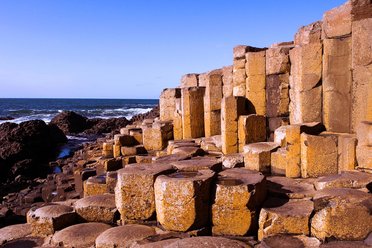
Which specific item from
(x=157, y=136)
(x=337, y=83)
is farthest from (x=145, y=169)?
(x=157, y=136)

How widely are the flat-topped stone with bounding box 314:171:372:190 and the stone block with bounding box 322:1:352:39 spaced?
258cm

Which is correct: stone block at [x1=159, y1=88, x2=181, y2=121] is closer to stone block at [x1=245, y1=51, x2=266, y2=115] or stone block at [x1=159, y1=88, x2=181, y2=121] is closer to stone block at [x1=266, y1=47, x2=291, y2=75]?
stone block at [x1=245, y1=51, x2=266, y2=115]

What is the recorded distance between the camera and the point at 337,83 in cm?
631

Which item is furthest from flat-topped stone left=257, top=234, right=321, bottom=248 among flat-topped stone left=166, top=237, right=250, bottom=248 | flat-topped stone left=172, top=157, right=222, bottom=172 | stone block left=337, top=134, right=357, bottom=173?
stone block left=337, top=134, right=357, bottom=173

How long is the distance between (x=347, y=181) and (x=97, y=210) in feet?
12.2

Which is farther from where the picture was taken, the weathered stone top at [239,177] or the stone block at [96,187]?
the stone block at [96,187]

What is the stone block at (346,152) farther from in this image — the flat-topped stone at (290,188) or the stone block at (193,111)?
the stone block at (193,111)

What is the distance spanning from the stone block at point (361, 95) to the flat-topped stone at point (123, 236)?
3956mm

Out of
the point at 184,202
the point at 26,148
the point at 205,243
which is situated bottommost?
the point at 26,148

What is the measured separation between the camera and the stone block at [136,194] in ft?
16.1

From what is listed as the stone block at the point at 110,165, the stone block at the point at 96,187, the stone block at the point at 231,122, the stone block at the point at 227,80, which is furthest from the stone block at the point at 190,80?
the stone block at the point at 96,187

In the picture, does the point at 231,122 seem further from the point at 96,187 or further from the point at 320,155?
the point at 96,187

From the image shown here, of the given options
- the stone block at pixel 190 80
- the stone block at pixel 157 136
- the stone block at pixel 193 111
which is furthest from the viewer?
the stone block at pixel 190 80

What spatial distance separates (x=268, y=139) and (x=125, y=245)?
4865 mm
